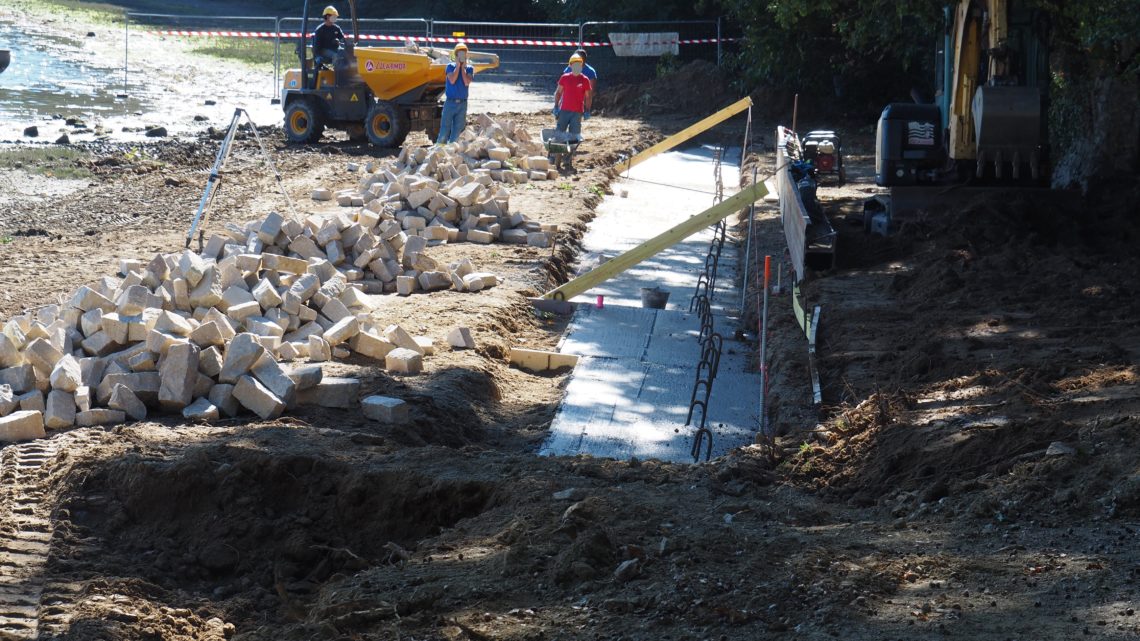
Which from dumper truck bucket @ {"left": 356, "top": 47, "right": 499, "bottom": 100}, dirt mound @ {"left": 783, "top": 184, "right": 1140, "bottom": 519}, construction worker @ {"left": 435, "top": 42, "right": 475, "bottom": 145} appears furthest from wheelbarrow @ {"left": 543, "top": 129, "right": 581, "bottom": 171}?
dirt mound @ {"left": 783, "top": 184, "right": 1140, "bottom": 519}

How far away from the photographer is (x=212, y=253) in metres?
10.5

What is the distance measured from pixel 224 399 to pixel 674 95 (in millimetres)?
20382

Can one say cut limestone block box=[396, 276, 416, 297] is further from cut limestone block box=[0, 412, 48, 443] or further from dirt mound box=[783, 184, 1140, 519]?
cut limestone block box=[0, 412, 48, 443]

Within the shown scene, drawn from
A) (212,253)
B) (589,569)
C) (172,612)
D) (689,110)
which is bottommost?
(172,612)

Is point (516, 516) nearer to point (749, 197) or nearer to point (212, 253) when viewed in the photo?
point (749, 197)

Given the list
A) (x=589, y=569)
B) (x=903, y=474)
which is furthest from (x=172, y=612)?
(x=903, y=474)

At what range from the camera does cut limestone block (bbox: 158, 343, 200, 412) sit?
25.6 feet

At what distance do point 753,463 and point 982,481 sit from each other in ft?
4.84

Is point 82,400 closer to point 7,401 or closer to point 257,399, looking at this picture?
point 7,401

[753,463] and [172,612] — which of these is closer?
[172,612]

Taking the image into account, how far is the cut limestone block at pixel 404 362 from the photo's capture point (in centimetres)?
906

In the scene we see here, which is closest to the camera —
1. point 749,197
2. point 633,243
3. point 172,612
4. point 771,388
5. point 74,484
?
point 172,612

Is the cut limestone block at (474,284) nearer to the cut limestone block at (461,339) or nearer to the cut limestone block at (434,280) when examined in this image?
the cut limestone block at (434,280)

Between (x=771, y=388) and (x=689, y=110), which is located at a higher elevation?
(x=689, y=110)
